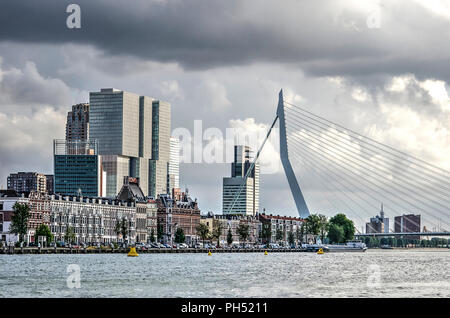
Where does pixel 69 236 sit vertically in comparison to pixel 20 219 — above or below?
below

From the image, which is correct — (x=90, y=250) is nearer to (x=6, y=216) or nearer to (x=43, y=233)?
(x=43, y=233)

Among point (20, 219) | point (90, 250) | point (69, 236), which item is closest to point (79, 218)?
point (69, 236)

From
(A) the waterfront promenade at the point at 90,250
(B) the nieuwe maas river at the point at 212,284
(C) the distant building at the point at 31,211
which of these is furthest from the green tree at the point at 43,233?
(B) the nieuwe maas river at the point at 212,284

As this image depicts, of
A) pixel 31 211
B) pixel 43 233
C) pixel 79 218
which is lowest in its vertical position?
pixel 43 233

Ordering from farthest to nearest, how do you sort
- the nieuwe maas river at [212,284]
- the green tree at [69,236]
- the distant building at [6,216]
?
1. the green tree at [69,236]
2. the distant building at [6,216]
3. the nieuwe maas river at [212,284]

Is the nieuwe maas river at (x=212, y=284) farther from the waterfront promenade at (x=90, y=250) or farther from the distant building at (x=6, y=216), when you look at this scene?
the distant building at (x=6, y=216)

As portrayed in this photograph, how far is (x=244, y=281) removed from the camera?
229 ft

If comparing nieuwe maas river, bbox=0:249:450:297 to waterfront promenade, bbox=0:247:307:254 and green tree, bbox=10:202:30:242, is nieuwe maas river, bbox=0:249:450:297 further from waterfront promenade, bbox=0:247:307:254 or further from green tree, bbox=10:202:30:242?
green tree, bbox=10:202:30:242

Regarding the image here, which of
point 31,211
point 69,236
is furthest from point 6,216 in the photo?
point 69,236

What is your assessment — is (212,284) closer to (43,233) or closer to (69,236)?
(43,233)

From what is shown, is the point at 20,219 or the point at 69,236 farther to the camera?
the point at 69,236

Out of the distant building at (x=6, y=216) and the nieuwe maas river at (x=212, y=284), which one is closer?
the nieuwe maas river at (x=212, y=284)

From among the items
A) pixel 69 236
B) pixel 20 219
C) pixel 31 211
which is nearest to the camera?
pixel 20 219

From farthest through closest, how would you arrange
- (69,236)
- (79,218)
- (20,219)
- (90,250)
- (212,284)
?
(79,218) → (69,236) → (90,250) → (20,219) → (212,284)
